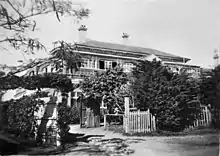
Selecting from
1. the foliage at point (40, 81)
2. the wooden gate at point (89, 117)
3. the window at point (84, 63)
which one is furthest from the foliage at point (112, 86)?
the foliage at point (40, 81)

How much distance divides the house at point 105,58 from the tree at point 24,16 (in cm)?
16

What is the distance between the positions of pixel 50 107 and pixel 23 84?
277mm

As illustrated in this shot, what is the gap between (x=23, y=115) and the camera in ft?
5.63

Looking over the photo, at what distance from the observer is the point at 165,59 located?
232cm

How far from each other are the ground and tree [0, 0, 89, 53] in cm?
76

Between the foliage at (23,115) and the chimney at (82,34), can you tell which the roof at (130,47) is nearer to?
the chimney at (82,34)

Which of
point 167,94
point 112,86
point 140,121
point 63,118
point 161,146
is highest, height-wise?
point 112,86

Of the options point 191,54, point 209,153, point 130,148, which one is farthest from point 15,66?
point 209,153

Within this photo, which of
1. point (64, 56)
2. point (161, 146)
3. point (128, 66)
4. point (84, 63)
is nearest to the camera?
point (64, 56)

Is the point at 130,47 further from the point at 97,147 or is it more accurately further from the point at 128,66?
the point at 97,147

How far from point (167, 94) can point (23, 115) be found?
1.66 metres

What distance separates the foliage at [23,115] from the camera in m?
1.63

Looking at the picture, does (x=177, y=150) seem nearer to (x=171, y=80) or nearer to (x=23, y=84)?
(x=171, y=80)

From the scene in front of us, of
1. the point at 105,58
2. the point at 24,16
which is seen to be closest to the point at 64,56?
the point at 24,16
